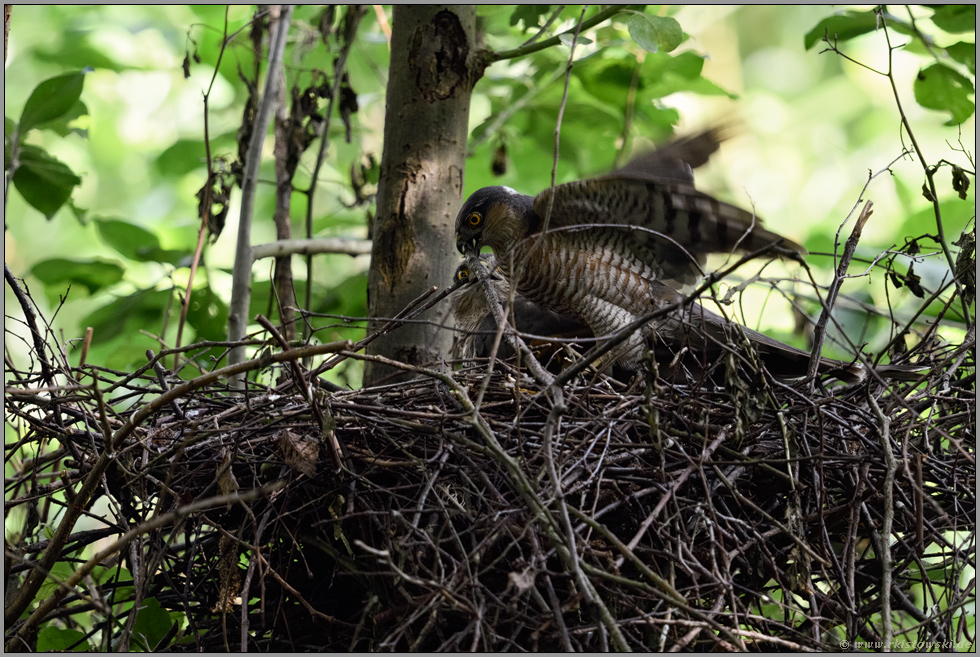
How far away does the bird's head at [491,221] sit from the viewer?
2.93 m

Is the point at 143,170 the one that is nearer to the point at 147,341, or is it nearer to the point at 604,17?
the point at 147,341

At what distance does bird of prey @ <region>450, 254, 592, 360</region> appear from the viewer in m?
2.83

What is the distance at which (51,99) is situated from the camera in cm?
288

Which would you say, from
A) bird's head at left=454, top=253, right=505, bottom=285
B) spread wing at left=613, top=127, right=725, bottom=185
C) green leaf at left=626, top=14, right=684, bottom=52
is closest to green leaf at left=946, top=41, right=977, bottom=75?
green leaf at left=626, top=14, right=684, bottom=52

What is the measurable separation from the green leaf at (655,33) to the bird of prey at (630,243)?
1.46 ft

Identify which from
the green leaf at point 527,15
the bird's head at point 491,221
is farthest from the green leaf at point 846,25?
the bird's head at point 491,221

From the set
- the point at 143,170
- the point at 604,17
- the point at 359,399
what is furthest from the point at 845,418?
the point at 143,170

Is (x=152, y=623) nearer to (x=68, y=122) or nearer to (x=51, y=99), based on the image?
(x=51, y=99)

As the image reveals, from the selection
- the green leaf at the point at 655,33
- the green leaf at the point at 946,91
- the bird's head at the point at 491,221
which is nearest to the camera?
the green leaf at the point at 655,33

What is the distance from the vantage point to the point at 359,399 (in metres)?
2.03

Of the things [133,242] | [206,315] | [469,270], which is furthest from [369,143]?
[469,270]

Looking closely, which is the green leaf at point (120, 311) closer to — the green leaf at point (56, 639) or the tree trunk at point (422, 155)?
the tree trunk at point (422, 155)

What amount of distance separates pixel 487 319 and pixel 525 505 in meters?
1.63

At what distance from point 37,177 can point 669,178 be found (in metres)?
2.49
